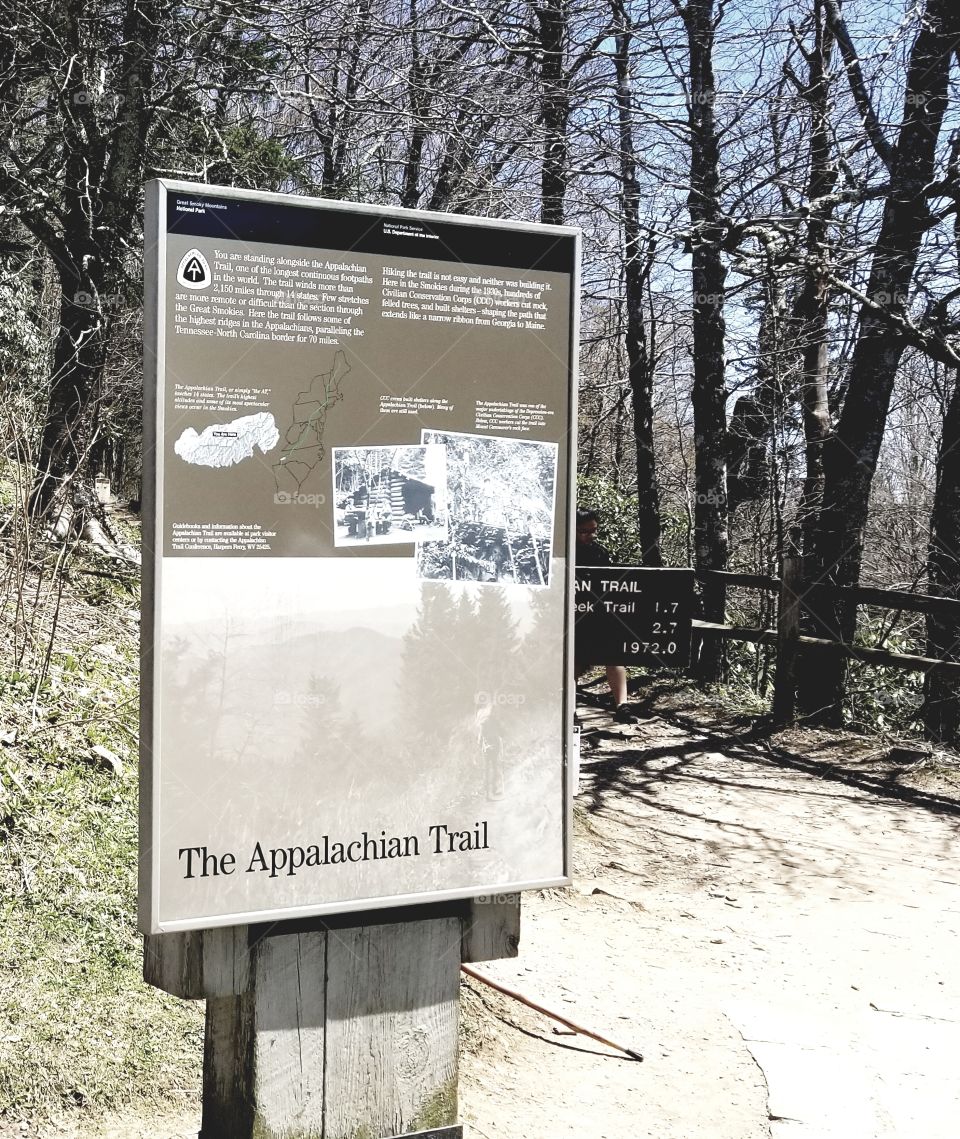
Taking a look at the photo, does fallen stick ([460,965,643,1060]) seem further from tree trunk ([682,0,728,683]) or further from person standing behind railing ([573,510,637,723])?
tree trunk ([682,0,728,683])

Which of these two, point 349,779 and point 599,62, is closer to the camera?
point 349,779

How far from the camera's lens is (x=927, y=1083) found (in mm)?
4281

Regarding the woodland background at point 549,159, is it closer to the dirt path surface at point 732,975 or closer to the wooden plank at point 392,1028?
the dirt path surface at point 732,975

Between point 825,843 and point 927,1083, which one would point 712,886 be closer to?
point 825,843

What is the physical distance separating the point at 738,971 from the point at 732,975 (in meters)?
0.06

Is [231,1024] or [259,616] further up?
[259,616]

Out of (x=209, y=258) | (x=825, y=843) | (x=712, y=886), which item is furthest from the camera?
(x=825, y=843)

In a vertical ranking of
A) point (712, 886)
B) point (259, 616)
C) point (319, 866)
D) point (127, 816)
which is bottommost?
point (712, 886)

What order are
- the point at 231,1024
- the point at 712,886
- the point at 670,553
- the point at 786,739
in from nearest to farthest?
the point at 231,1024 → the point at 712,886 → the point at 786,739 → the point at 670,553

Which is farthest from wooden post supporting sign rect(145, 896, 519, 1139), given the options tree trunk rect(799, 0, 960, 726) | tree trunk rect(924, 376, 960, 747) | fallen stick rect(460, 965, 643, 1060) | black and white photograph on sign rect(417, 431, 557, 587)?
tree trunk rect(799, 0, 960, 726)

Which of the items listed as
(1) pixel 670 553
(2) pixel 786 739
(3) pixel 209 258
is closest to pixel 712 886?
(2) pixel 786 739

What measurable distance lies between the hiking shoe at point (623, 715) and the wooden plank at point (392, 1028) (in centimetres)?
815

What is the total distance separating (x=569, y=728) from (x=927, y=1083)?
7.98ft

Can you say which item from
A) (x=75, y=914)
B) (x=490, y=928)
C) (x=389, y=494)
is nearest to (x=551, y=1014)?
(x=490, y=928)
